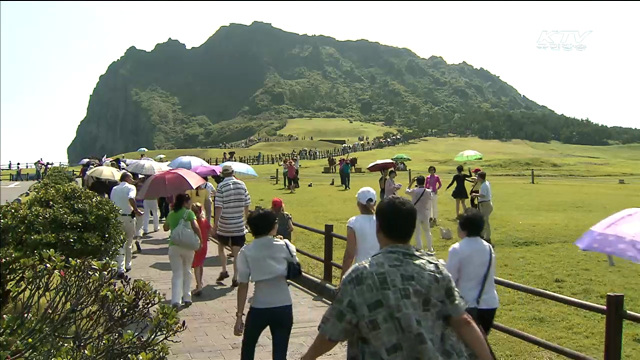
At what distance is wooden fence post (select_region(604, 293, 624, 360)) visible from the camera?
430cm

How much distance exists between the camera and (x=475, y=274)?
4625mm

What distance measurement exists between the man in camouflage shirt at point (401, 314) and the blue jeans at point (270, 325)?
176 cm

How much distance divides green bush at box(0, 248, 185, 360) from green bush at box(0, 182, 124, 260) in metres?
3.40

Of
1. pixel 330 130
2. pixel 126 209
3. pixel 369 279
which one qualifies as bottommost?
pixel 126 209

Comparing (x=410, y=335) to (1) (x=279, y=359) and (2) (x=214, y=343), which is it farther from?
(2) (x=214, y=343)

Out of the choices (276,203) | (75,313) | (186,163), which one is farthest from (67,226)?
(186,163)

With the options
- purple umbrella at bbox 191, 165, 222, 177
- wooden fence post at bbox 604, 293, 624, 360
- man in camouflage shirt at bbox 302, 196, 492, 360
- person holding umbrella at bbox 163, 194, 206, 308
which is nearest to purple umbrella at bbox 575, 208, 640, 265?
wooden fence post at bbox 604, 293, 624, 360

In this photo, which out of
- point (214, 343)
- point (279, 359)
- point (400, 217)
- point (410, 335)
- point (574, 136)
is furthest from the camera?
point (574, 136)

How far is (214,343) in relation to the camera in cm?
647

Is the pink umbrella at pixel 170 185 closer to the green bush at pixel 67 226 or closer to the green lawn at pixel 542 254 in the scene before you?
the green bush at pixel 67 226

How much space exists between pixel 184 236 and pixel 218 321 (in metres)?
1.15

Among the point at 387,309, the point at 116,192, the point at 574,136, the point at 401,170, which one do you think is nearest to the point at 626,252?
the point at 387,309

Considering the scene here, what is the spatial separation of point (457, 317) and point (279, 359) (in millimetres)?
2157

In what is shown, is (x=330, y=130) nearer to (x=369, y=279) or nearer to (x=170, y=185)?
(x=170, y=185)
